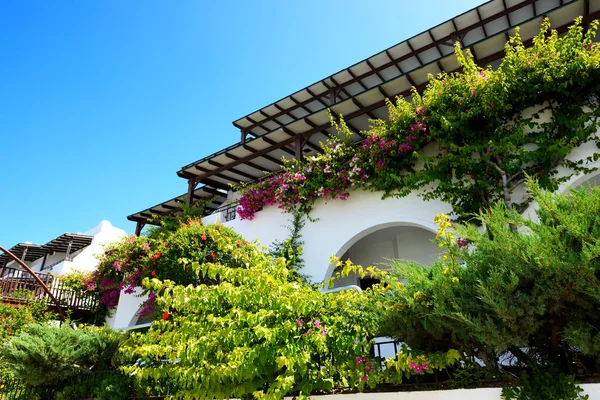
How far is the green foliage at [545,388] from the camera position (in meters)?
2.83

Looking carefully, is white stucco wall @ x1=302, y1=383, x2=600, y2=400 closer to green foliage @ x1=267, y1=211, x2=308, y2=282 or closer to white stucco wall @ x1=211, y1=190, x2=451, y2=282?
white stucco wall @ x1=211, y1=190, x2=451, y2=282

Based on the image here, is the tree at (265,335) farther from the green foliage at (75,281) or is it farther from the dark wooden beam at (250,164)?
the green foliage at (75,281)

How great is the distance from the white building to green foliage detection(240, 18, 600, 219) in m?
0.45

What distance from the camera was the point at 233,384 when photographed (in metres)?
3.51

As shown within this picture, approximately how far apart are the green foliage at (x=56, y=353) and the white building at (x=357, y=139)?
359 centimetres

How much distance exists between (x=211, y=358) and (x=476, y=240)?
2.47 meters

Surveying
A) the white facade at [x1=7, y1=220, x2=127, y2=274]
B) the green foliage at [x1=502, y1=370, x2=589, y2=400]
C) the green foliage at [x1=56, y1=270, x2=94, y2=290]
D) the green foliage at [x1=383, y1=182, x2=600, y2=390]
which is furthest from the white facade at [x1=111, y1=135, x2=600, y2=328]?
the white facade at [x1=7, y1=220, x2=127, y2=274]

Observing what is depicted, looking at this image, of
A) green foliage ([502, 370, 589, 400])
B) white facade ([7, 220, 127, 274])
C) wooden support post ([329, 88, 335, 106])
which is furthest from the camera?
white facade ([7, 220, 127, 274])

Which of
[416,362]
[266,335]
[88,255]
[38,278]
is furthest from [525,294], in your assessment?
[88,255]

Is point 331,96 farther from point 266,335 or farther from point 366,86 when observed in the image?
point 266,335

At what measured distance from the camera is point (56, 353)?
617 centimetres

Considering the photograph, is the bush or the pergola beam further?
the pergola beam

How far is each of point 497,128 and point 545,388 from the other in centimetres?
510

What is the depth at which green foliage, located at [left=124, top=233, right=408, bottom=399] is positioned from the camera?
318 centimetres
